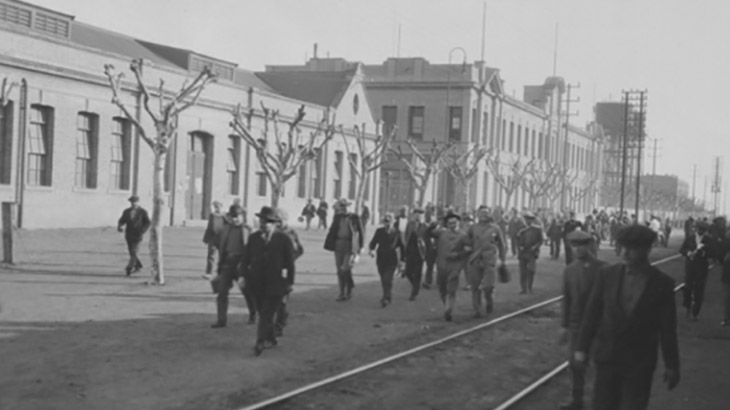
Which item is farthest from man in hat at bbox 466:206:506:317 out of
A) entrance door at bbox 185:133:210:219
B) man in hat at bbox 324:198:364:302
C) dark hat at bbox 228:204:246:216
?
entrance door at bbox 185:133:210:219

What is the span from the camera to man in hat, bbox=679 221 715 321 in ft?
52.7

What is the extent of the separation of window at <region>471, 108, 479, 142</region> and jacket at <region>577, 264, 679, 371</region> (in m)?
61.8

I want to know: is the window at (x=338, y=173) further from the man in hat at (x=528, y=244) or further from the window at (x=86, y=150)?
the man in hat at (x=528, y=244)

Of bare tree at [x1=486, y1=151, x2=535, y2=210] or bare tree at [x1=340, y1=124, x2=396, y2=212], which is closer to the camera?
bare tree at [x1=340, y1=124, x2=396, y2=212]

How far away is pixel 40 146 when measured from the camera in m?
29.7

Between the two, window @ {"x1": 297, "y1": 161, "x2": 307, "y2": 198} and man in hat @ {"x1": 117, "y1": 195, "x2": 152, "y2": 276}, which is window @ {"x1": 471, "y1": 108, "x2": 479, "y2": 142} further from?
man in hat @ {"x1": 117, "y1": 195, "x2": 152, "y2": 276}

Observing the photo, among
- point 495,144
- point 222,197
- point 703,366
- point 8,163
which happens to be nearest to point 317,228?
point 222,197

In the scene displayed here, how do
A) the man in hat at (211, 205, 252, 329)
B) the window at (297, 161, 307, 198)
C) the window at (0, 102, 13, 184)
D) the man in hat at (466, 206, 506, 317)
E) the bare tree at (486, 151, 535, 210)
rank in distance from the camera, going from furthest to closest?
1. the bare tree at (486, 151, 535, 210)
2. the window at (297, 161, 307, 198)
3. the window at (0, 102, 13, 184)
4. the man in hat at (466, 206, 506, 317)
5. the man in hat at (211, 205, 252, 329)

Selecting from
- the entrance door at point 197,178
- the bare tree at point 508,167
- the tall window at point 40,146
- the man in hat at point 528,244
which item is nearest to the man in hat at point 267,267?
the man in hat at point 528,244

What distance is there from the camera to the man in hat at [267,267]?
36.0ft

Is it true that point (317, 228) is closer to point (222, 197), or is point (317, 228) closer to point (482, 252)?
point (222, 197)

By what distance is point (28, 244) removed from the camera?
25625mm

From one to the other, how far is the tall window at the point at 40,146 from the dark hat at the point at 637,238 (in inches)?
1042

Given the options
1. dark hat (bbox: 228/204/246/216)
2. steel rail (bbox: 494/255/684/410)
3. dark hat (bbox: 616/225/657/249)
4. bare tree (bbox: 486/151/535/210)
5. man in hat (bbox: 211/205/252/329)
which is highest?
bare tree (bbox: 486/151/535/210)
